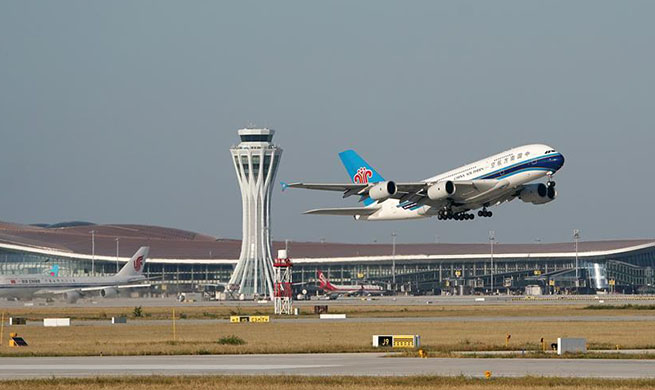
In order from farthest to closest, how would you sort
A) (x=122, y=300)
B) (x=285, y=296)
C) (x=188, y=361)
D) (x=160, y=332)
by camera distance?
(x=122, y=300) → (x=285, y=296) → (x=160, y=332) → (x=188, y=361)

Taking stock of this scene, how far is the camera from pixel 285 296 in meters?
104

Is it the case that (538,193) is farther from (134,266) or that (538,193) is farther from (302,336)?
(134,266)

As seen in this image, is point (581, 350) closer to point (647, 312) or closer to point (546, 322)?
point (546, 322)

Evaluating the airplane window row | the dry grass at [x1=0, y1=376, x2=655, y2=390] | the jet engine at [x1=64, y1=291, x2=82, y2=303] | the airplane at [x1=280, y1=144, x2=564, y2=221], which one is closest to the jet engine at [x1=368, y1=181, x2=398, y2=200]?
the airplane at [x1=280, y1=144, x2=564, y2=221]

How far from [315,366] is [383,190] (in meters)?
33.2

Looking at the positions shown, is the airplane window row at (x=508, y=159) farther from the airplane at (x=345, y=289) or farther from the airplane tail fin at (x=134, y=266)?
the airplane at (x=345, y=289)

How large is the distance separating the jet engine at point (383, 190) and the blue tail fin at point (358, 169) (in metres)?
12.5

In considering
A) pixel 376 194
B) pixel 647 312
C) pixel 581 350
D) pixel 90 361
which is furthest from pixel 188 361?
pixel 647 312

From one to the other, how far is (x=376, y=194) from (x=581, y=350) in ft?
97.0

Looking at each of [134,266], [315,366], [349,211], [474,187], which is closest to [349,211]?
[349,211]

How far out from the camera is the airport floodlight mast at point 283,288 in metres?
103

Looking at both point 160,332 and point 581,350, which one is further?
point 160,332

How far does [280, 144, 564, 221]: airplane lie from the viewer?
2842 inches

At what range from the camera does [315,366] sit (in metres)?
42.5
